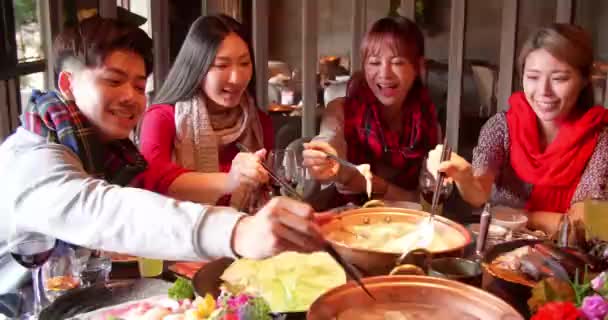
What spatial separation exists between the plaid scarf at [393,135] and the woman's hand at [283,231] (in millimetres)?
1484

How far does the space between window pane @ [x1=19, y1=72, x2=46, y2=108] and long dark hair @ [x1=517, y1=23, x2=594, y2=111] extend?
1.84 meters

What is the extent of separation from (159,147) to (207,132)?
0.57 feet

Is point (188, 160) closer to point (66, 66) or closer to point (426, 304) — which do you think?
point (66, 66)

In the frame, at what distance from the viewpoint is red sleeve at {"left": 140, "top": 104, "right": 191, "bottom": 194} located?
1.88 metres

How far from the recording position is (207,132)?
2.13 m

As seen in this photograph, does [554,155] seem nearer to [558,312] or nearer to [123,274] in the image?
[558,312]

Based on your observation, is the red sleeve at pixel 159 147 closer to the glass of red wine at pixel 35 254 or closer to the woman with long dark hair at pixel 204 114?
the woman with long dark hair at pixel 204 114

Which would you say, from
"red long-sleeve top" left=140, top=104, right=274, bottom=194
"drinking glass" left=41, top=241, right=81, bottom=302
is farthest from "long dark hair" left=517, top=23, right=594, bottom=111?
"drinking glass" left=41, top=241, right=81, bottom=302

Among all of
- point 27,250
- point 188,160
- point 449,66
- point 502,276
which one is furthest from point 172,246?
point 449,66

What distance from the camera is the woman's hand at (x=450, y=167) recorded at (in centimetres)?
168

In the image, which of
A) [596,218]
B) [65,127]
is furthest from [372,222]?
[65,127]

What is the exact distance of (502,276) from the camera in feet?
4.02

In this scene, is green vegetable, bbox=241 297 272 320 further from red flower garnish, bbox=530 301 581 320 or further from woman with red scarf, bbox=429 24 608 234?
woman with red scarf, bbox=429 24 608 234

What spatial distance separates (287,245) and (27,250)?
580 millimetres
